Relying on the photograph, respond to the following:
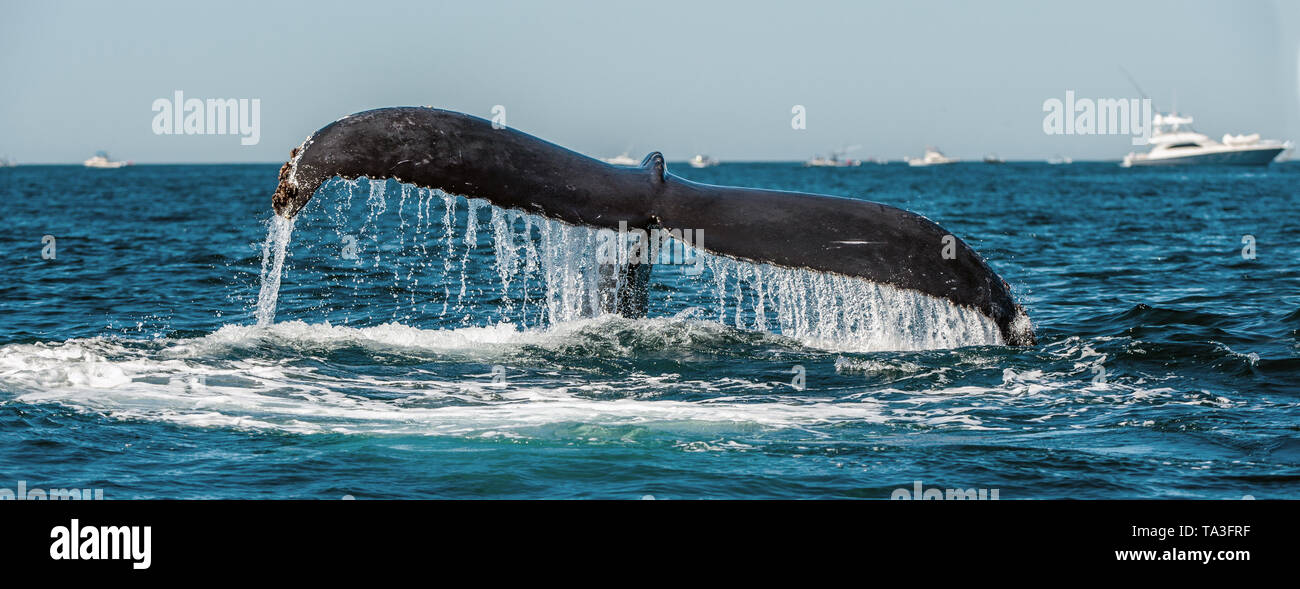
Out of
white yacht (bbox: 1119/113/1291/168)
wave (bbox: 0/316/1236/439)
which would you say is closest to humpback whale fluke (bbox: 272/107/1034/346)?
wave (bbox: 0/316/1236/439)

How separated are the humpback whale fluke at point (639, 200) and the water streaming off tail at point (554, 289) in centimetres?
11

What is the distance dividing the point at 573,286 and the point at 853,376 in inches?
87.4

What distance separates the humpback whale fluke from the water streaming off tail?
115mm

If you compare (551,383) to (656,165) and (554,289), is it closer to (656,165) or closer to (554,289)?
(554,289)

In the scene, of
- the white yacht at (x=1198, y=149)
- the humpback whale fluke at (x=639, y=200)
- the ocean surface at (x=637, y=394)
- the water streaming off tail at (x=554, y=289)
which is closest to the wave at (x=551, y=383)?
the ocean surface at (x=637, y=394)

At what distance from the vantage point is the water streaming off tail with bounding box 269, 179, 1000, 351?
26.9 feet

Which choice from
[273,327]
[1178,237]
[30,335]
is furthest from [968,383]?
[1178,237]

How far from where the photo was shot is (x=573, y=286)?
9773 millimetres

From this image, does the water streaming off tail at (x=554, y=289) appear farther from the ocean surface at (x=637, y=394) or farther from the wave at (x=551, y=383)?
the wave at (x=551, y=383)

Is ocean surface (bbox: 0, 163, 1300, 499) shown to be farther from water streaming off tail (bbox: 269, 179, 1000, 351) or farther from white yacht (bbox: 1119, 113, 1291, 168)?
white yacht (bbox: 1119, 113, 1291, 168)

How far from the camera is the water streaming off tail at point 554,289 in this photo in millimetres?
8188

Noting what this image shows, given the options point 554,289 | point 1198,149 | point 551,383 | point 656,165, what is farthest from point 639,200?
point 1198,149

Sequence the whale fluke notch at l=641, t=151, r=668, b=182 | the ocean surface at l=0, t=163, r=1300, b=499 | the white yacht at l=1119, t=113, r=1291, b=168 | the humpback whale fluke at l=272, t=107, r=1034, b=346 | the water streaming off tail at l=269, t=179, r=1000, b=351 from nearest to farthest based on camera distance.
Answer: the humpback whale fluke at l=272, t=107, r=1034, b=346 → the ocean surface at l=0, t=163, r=1300, b=499 → the whale fluke notch at l=641, t=151, r=668, b=182 → the water streaming off tail at l=269, t=179, r=1000, b=351 → the white yacht at l=1119, t=113, r=1291, b=168
